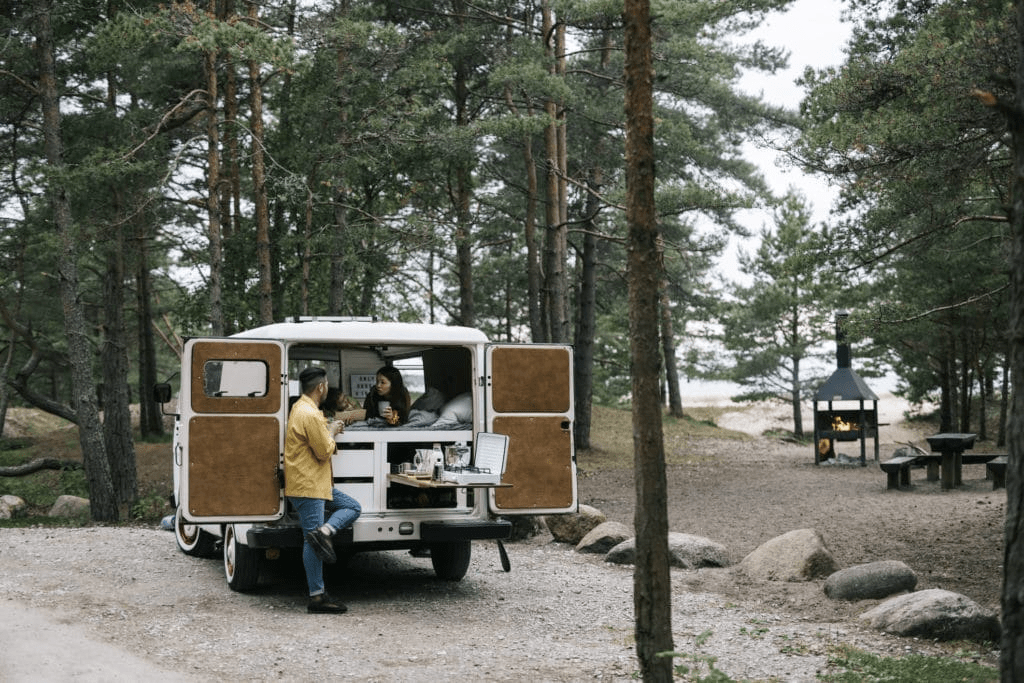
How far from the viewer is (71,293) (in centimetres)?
1595

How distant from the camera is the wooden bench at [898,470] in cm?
1677

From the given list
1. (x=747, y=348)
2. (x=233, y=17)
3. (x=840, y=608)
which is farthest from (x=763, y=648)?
(x=747, y=348)

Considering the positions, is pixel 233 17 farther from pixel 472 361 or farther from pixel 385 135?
pixel 472 361

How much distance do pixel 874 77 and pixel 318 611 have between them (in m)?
7.58

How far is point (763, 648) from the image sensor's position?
7.32 meters

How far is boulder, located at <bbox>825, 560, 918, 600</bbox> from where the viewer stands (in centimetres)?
888

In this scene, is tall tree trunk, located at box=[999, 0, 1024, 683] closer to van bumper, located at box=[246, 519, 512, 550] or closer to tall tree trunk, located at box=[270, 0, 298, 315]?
van bumper, located at box=[246, 519, 512, 550]

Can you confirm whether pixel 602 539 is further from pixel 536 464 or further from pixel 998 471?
pixel 998 471

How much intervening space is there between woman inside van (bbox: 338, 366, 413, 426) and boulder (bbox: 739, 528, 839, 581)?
3.79 metres

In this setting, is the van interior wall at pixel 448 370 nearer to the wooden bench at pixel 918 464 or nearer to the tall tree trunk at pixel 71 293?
the tall tree trunk at pixel 71 293

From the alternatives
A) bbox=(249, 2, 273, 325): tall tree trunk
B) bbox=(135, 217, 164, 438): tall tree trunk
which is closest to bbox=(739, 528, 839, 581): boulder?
bbox=(249, 2, 273, 325): tall tree trunk

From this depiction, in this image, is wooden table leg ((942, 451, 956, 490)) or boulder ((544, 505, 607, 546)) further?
wooden table leg ((942, 451, 956, 490))

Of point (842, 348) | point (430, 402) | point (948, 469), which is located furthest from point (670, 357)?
point (430, 402)

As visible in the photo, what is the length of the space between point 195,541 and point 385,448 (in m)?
3.21
